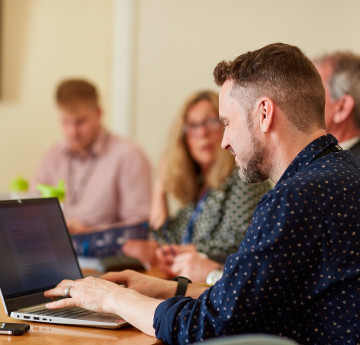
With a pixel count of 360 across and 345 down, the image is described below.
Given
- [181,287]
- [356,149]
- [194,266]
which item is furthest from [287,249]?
[356,149]

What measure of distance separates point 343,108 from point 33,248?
1.36m

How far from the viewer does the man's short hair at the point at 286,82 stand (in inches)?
53.2

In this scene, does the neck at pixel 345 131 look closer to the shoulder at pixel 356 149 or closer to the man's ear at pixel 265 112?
the shoulder at pixel 356 149

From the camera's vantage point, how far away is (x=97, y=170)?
3.25 meters

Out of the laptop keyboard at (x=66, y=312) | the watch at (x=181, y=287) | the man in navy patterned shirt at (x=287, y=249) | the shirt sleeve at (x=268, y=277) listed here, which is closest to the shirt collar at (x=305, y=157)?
the man in navy patterned shirt at (x=287, y=249)

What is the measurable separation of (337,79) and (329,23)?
1061 millimetres

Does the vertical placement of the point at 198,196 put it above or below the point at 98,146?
below

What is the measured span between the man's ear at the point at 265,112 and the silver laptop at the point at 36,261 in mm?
520

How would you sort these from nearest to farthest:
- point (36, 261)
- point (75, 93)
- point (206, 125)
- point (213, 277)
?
point (36, 261) < point (213, 277) < point (206, 125) < point (75, 93)

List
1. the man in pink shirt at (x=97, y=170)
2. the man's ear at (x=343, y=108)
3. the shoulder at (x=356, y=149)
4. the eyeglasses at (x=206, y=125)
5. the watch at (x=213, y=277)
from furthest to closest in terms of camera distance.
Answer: the man in pink shirt at (x=97, y=170)
the eyeglasses at (x=206, y=125)
the man's ear at (x=343, y=108)
the shoulder at (x=356, y=149)
the watch at (x=213, y=277)

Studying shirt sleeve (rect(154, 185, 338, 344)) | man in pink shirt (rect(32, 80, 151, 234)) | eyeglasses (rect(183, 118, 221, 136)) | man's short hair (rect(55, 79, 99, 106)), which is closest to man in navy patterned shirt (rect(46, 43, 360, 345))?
shirt sleeve (rect(154, 185, 338, 344))

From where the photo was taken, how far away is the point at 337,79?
2441 millimetres

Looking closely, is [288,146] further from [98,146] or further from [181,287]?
[98,146]

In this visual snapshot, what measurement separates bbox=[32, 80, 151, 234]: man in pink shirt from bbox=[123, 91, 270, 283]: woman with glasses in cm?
22
